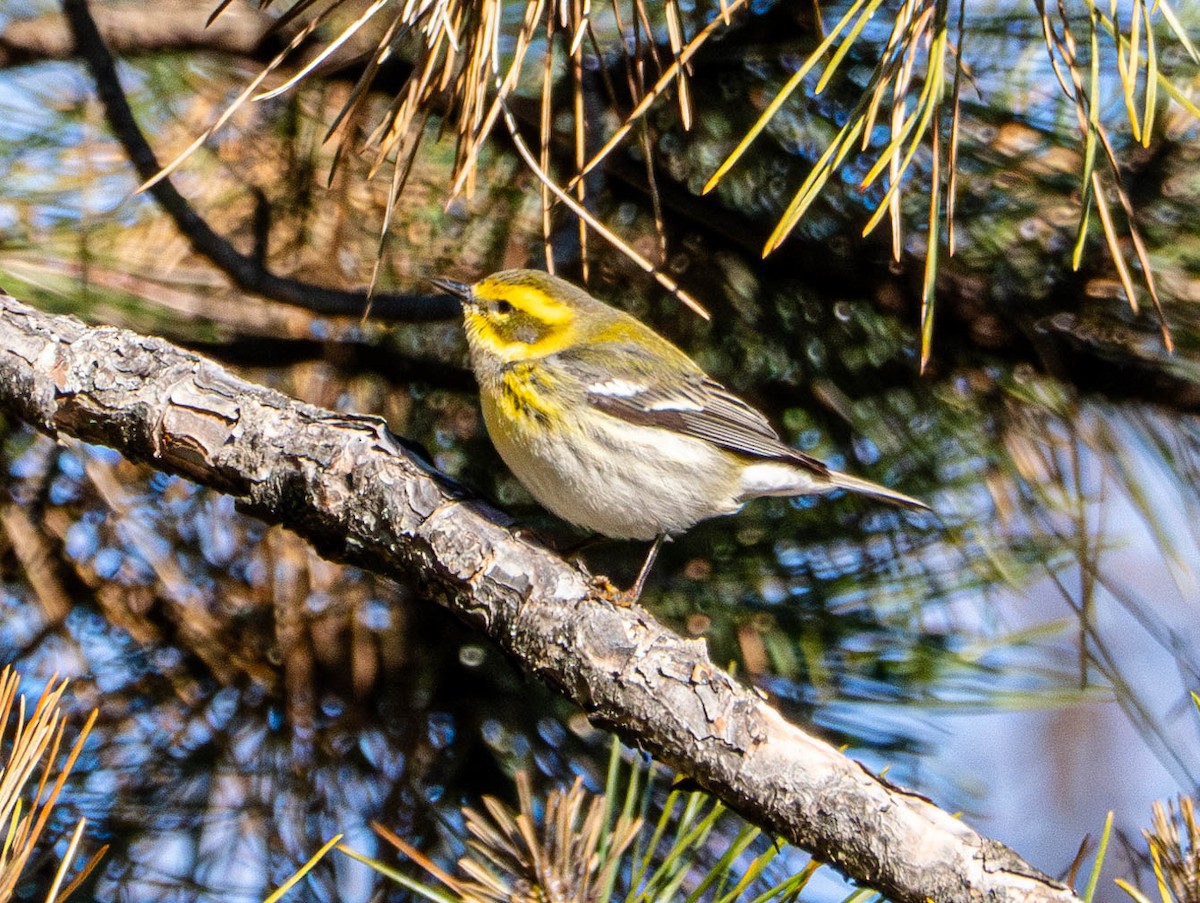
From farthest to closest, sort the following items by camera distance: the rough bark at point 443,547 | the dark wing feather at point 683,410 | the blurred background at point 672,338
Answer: the dark wing feather at point 683,410, the blurred background at point 672,338, the rough bark at point 443,547

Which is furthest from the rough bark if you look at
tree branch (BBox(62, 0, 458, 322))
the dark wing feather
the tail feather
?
the dark wing feather

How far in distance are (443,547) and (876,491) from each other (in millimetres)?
786

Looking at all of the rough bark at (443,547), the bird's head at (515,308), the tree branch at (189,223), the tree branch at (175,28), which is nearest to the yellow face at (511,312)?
the bird's head at (515,308)

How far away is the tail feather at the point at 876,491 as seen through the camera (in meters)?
2.04

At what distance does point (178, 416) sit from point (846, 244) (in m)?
1.14

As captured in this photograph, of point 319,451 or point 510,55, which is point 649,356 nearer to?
point 510,55

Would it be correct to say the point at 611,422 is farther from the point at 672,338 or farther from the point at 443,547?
the point at 443,547

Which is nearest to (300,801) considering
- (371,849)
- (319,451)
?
(371,849)

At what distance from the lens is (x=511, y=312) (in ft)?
7.52

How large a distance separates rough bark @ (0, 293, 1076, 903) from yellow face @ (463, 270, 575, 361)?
41cm

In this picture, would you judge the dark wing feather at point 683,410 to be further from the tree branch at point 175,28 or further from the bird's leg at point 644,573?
the tree branch at point 175,28

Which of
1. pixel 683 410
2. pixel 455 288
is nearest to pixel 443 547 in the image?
pixel 455 288

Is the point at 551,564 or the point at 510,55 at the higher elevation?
the point at 510,55

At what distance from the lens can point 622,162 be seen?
215 cm
